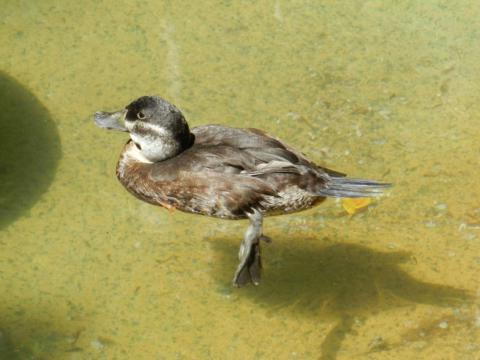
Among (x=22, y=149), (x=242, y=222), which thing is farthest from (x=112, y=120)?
(x=242, y=222)

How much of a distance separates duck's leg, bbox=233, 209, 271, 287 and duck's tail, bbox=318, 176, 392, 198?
29 centimetres

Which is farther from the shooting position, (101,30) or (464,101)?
(101,30)

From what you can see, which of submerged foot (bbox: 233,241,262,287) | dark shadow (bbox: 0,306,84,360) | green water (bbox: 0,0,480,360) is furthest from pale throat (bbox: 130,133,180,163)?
dark shadow (bbox: 0,306,84,360)

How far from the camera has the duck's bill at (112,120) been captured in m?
4.09

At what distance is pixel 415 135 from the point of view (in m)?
4.58

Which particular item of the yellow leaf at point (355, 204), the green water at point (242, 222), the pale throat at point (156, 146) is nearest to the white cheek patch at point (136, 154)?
the pale throat at point (156, 146)

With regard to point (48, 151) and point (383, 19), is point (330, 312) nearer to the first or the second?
point (48, 151)

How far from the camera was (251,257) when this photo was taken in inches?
142

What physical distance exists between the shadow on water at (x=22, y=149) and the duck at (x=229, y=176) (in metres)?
0.57

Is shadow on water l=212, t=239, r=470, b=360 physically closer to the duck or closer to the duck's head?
the duck

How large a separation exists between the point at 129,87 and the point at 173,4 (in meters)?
0.74

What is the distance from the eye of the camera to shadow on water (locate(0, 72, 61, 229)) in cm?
419

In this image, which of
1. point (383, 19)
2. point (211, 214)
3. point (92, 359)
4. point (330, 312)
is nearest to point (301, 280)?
point (330, 312)

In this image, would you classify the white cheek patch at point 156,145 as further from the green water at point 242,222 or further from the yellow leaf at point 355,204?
the yellow leaf at point 355,204
